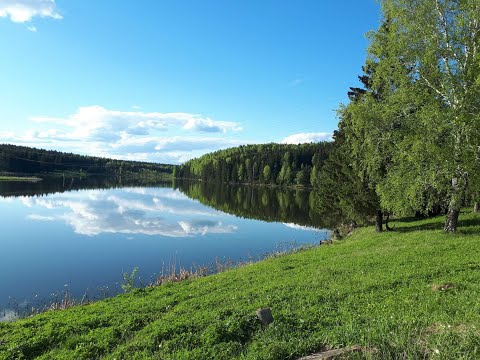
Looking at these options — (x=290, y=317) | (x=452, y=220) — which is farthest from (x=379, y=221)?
(x=290, y=317)

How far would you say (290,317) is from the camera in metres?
10.7

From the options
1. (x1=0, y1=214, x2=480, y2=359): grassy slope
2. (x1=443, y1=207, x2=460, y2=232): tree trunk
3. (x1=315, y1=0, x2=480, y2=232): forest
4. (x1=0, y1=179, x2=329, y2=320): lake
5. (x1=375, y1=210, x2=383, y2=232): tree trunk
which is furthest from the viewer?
(x1=375, y1=210, x2=383, y2=232): tree trunk

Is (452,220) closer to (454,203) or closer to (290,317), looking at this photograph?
(454,203)

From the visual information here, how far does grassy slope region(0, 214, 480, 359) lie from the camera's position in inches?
323

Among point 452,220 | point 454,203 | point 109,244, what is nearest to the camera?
point 454,203

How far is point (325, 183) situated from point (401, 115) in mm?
16505

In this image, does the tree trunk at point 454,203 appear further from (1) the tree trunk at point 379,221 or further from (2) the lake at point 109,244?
(2) the lake at point 109,244

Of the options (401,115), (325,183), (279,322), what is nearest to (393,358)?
(279,322)

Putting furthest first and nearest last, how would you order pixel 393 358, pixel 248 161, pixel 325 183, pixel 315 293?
pixel 248 161, pixel 325 183, pixel 315 293, pixel 393 358

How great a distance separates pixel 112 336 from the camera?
11.3 metres

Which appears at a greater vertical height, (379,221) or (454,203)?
(454,203)

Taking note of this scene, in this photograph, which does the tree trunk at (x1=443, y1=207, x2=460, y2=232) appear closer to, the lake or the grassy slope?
the grassy slope

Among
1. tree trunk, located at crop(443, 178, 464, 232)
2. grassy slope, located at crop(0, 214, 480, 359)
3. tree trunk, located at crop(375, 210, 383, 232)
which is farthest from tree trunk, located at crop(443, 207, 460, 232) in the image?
tree trunk, located at crop(375, 210, 383, 232)

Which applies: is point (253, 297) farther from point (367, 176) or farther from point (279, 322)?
point (367, 176)
